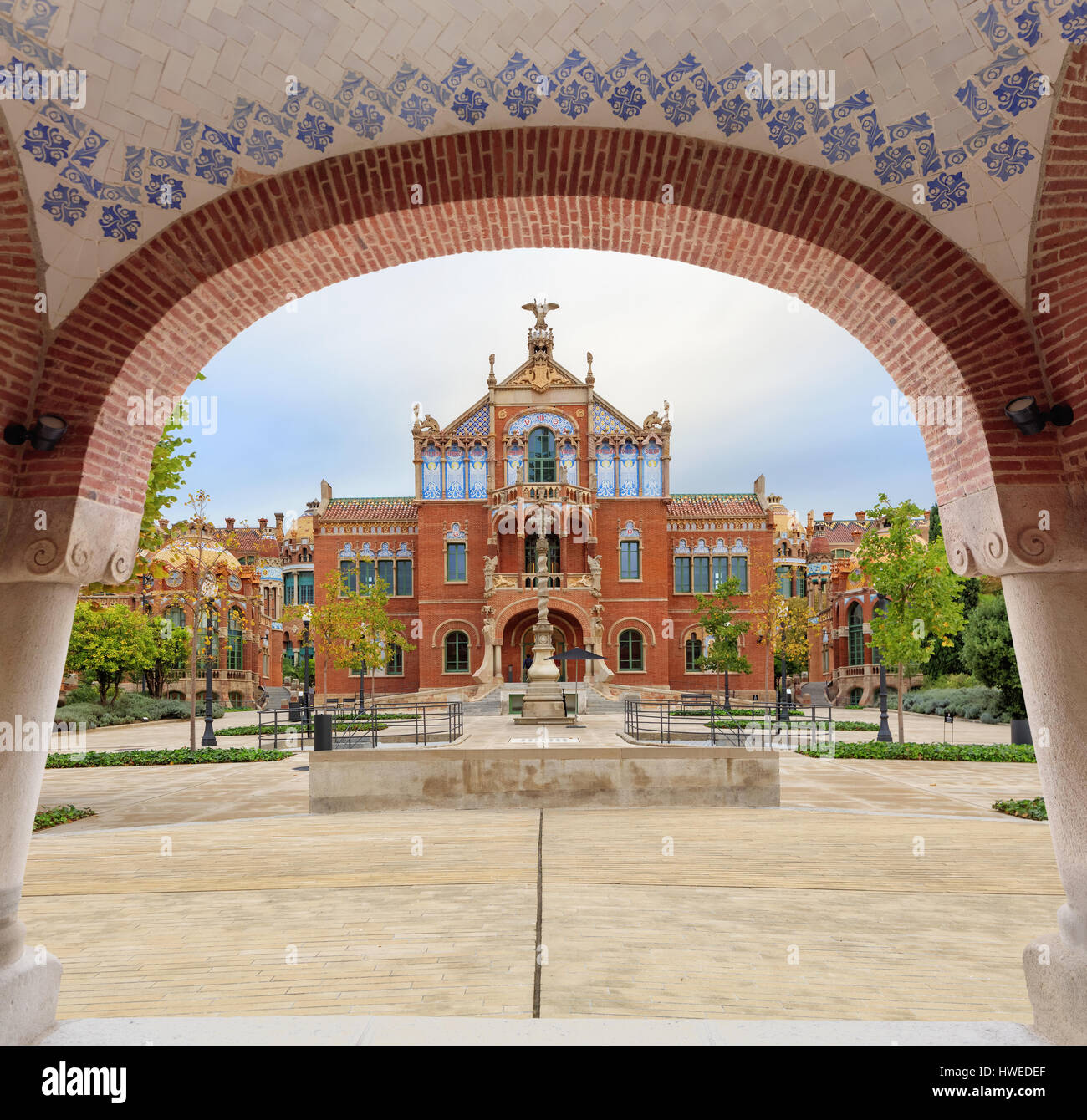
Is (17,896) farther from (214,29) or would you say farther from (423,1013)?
(214,29)

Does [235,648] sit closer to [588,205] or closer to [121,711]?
[121,711]

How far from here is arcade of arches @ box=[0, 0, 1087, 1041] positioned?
4.43 m

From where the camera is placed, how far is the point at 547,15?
4.76 metres

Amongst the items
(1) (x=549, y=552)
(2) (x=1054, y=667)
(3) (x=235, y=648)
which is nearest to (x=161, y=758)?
(2) (x=1054, y=667)

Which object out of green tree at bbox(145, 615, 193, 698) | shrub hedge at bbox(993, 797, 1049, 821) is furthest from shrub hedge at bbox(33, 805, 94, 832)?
green tree at bbox(145, 615, 193, 698)

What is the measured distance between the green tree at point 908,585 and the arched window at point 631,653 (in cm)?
2195

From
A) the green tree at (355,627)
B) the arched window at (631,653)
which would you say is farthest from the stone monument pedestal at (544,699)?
the arched window at (631,653)

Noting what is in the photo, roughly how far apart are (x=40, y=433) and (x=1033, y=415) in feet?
17.1

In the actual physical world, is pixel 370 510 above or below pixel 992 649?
above

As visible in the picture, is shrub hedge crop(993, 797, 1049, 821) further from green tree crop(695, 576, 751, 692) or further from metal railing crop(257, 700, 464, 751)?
green tree crop(695, 576, 751, 692)

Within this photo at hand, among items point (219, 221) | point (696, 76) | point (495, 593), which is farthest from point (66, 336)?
point (495, 593)

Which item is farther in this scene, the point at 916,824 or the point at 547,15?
the point at 916,824

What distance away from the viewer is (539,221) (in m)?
5.52

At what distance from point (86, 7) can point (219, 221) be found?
1210 mm
